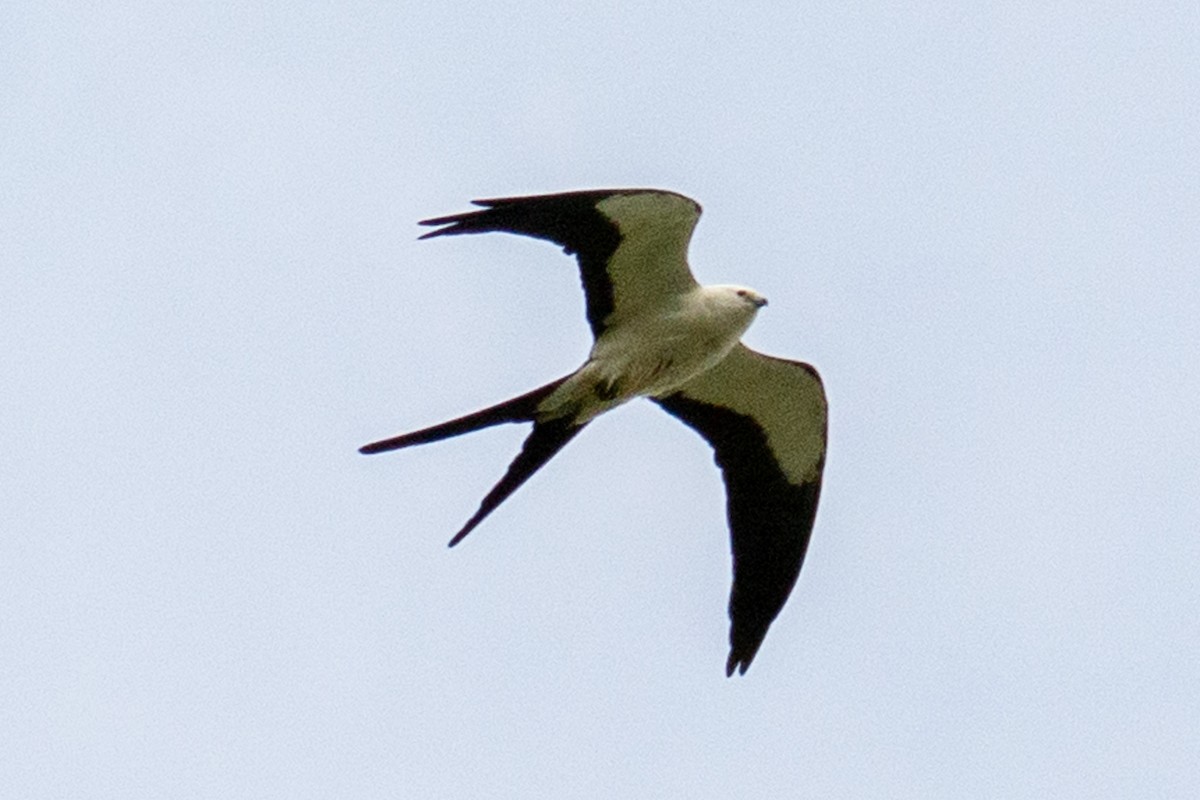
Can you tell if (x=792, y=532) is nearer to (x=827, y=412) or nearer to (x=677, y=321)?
(x=827, y=412)

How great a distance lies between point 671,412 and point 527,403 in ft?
5.39

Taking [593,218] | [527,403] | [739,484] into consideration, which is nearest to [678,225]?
[593,218]

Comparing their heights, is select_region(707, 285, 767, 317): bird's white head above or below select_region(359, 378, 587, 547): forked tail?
above

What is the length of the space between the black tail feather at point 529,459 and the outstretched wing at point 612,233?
62cm

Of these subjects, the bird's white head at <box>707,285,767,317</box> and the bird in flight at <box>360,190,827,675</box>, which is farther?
the bird's white head at <box>707,285,767,317</box>

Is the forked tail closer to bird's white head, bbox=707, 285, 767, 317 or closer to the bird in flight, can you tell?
the bird in flight

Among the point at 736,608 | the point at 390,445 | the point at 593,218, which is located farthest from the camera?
the point at 736,608

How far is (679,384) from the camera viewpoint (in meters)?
10.6

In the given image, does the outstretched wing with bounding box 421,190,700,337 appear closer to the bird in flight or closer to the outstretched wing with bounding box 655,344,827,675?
the bird in flight

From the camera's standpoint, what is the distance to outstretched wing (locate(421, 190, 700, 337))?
9812mm

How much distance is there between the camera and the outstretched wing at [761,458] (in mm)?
10977

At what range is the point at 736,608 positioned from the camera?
10961 millimetres

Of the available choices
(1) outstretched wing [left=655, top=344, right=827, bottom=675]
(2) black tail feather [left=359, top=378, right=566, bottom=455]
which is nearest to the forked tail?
(2) black tail feather [left=359, top=378, right=566, bottom=455]

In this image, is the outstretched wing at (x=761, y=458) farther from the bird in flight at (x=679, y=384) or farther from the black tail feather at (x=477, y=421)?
the black tail feather at (x=477, y=421)
